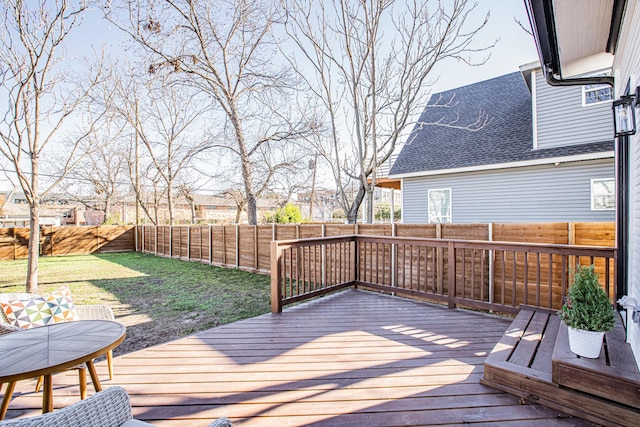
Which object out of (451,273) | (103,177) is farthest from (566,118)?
(103,177)

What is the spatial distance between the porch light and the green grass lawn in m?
4.70

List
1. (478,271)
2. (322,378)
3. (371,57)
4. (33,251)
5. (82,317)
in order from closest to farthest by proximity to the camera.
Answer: (322,378) < (82,317) < (478,271) < (33,251) < (371,57)

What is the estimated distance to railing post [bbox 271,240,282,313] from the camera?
3.95 m

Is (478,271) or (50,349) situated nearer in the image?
(50,349)

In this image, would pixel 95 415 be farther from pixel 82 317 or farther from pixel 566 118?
pixel 566 118

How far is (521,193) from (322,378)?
7.77 meters

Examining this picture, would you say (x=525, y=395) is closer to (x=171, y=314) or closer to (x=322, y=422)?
(x=322, y=422)

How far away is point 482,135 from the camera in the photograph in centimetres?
915

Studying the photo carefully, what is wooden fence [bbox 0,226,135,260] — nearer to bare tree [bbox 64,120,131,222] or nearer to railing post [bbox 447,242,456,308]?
bare tree [bbox 64,120,131,222]

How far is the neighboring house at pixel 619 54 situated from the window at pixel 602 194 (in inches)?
190

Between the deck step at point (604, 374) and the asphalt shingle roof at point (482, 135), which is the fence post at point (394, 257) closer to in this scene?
the deck step at point (604, 374)

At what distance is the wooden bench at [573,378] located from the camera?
186 cm

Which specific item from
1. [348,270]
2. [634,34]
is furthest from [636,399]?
[348,270]

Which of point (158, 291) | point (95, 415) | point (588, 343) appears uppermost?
point (95, 415)
